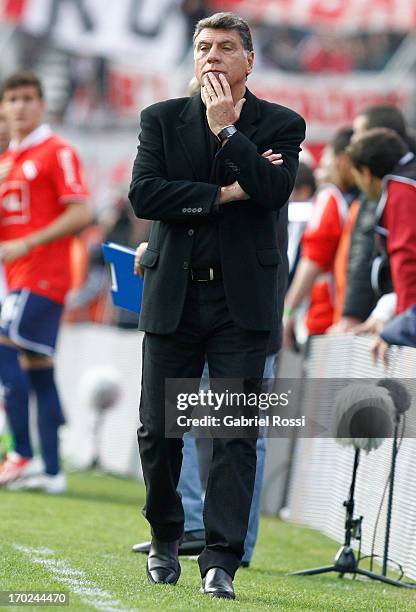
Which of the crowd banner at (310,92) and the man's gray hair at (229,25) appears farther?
the crowd banner at (310,92)

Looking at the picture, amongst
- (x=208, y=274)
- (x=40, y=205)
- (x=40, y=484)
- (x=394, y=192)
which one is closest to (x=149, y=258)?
(x=208, y=274)

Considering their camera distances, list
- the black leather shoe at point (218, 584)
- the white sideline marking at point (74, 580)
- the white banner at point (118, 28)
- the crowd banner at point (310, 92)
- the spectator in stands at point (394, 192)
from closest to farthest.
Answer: the white sideline marking at point (74, 580), the black leather shoe at point (218, 584), the spectator in stands at point (394, 192), the white banner at point (118, 28), the crowd banner at point (310, 92)

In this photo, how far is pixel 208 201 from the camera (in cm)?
566

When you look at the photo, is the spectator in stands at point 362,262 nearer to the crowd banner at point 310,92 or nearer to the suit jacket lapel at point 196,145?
the suit jacket lapel at point 196,145

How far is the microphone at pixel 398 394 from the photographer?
6641 mm

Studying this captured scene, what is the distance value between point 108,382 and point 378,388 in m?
6.12

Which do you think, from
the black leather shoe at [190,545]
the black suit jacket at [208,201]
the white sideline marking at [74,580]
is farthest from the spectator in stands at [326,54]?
the black suit jacket at [208,201]

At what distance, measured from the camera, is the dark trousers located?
5.66 m

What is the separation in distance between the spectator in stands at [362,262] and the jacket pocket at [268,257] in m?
3.26

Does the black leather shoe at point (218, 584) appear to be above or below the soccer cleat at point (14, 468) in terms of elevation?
above

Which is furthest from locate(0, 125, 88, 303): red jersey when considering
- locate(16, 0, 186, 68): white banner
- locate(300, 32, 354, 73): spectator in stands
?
locate(300, 32, 354, 73): spectator in stands

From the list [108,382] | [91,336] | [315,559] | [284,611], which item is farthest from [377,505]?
[91,336]

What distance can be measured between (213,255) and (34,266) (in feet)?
14.5

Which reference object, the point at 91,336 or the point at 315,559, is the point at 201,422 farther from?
the point at 91,336
